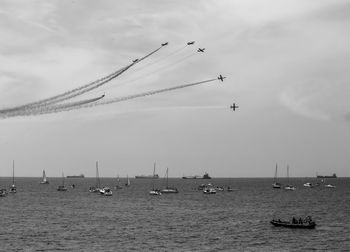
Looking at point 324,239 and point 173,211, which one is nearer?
point 324,239

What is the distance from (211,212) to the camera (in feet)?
556

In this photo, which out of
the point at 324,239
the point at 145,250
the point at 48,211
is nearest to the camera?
the point at 145,250

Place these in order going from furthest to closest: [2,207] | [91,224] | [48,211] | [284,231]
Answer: [2,207] < [48,211] < [91,224] < [284,231]

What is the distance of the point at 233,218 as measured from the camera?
5925 inches

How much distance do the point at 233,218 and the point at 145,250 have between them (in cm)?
5865

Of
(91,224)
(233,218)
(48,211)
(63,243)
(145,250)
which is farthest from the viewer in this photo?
(48,211)

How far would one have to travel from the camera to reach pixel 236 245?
102625mm

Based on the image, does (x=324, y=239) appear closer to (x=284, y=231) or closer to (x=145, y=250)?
(x=284, y=231)

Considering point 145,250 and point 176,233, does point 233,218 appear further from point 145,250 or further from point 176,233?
point 145,250

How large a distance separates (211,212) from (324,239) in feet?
200

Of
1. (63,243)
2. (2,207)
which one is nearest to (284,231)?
(63,243)

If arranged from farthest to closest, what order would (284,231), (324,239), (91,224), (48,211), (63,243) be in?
1. (48,211)
2. (91,224)
3. (284,231)
4. (324,239)
5. (63,243)

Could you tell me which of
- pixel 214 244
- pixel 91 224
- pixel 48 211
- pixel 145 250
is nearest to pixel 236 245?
pixel 214 244

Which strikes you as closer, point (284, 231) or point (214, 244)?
point (214, 244)
